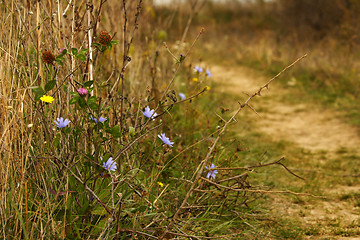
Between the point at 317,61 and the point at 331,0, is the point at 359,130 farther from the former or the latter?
the point at 331,0

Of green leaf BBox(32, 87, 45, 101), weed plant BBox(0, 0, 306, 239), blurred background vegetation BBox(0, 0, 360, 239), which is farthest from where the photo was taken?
blurred background vegetation BBox(0, 0, 360, 239)

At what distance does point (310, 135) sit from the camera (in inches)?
180

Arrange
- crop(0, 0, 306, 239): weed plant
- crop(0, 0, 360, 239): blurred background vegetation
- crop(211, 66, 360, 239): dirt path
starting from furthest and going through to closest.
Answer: crop(211, 66, 360, 239): dirt path → crop(0, 0, 360, 239): blurred background vegetation → crop(0, 0, 306, 239): weed plant

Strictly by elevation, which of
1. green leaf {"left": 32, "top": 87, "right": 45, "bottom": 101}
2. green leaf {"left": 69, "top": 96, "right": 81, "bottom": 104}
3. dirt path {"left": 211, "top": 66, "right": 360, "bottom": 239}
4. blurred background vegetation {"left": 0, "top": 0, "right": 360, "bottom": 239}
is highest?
green leaf {"left": 32, "top": 87, "right": 45, "bottom": 101}

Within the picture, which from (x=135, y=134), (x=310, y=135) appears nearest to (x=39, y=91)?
(x=135, y=134)

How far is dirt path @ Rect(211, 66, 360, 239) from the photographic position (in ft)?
8.82

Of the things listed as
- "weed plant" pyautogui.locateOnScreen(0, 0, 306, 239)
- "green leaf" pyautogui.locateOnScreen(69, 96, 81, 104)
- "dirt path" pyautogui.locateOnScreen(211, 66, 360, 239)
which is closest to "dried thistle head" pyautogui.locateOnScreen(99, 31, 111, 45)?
"weed plant" pyautogui.locateOnScreen(0, 0, 306, 239)

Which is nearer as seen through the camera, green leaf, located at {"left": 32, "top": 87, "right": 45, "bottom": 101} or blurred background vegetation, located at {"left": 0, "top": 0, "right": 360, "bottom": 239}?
green leaf, located at {"left": 32, "top": 87, "right": 45, "bottom": 101}

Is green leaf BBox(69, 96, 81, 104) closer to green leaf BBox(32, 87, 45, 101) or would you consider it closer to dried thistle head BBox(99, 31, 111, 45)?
green leaf BBox(32, 87, 45, 101)

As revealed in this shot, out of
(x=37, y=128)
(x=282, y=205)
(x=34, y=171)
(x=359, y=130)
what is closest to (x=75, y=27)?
(x=37, y=128)

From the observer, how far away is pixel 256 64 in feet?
26.0

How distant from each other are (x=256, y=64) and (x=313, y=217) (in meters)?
5.53

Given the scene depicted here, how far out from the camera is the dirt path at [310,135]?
8.82ft

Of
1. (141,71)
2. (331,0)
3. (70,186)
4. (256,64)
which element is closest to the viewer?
(70,186)
